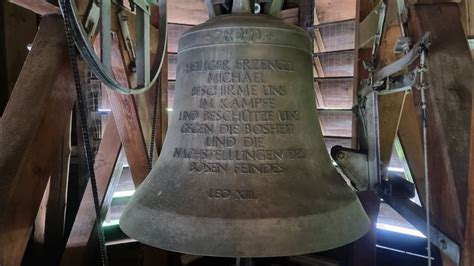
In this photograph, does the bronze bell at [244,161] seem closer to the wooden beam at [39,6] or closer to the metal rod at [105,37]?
the metal rod at [105,37]

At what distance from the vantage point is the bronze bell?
647mm

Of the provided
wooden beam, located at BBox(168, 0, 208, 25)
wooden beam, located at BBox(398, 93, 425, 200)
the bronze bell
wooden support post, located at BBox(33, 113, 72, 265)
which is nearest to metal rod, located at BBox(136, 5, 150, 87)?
the bronze bell

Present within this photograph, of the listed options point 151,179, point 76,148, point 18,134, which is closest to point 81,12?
point 18,134

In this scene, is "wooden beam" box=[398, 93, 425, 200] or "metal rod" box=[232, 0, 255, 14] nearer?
"metal rod" box=[232, 0, 255, 14]

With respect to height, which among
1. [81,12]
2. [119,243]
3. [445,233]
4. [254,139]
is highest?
[81,12]

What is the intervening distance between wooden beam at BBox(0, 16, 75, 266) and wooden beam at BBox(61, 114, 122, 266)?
29.8 inches

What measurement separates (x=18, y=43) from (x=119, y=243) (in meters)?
1.02

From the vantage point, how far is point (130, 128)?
144 cm

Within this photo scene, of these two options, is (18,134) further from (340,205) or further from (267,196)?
(340,205)

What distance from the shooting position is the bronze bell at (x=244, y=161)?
2.12 feet

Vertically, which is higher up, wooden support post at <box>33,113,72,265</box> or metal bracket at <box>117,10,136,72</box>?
metal bracket at <box>117,10,136,72</box>

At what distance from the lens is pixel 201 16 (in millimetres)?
2916

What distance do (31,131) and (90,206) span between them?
2.96 feet

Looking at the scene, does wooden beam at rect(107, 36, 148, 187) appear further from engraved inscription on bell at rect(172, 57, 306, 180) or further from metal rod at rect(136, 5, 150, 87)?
engraved inscription on bell at rect(172, 57, 306, 180)
